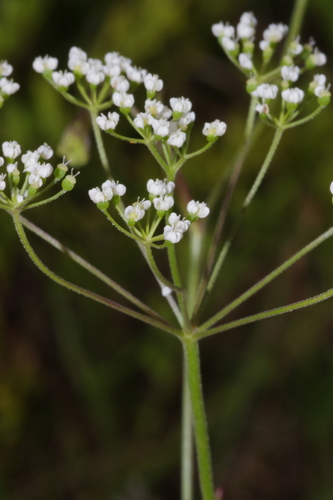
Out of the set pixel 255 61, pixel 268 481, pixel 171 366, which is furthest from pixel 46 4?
pixel 268 481

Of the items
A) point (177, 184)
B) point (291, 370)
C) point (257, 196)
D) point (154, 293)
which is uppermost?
point (257, 196)

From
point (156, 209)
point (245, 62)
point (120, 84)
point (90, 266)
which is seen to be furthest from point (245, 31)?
point (90, 266)

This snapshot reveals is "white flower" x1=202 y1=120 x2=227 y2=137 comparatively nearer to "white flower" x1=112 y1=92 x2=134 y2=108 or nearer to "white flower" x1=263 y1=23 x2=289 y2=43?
"white flower" x1=112 y1=92 x2=134 y2=108

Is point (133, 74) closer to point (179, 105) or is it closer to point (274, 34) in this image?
point (179, 105)

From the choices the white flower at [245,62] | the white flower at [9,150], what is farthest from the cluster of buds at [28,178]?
the white flower at [245,62]

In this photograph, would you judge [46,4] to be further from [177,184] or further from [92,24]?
[177,184]

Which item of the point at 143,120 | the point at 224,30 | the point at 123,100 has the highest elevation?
the point at 224,30

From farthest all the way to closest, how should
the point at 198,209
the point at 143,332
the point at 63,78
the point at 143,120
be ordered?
the point at 143,332 < the point at 63,78 < the point at 143,120 < the point at 198,209
